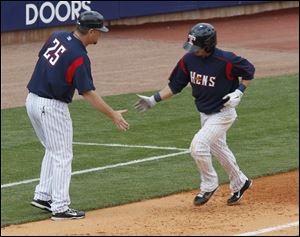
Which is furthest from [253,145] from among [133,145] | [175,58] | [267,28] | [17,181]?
[267,28]

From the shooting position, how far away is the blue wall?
78.6 feet

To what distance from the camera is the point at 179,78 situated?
1100 cm

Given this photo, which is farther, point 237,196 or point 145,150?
point 145,150

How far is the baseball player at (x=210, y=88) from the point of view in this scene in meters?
10.7

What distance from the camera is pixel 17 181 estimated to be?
41.5ft

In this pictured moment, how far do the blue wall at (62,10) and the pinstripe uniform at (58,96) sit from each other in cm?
1333

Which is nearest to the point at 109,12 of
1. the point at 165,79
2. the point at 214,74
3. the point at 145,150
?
the point at 165,79

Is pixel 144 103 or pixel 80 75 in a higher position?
pixel 80 75

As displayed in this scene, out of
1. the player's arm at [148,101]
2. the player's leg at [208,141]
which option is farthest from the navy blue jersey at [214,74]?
the player's arm at [148,101]

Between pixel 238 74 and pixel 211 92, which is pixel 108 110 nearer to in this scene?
pixel 211 92

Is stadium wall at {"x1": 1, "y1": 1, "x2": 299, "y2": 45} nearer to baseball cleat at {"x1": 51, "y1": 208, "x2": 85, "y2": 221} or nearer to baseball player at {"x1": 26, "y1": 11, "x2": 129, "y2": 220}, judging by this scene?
baseball player at {"x1": 26, "y1": 11, "x2": 129, "y2": 220}

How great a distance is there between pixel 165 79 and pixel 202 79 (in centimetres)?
956

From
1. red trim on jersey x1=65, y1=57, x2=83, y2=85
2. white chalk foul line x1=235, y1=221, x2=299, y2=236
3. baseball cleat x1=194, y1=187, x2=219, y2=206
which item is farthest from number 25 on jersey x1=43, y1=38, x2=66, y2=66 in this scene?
white chalk foul line x1=235, y1=221, x2=299, y2=236

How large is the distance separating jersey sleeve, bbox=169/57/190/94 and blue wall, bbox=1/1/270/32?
42.8 feet
